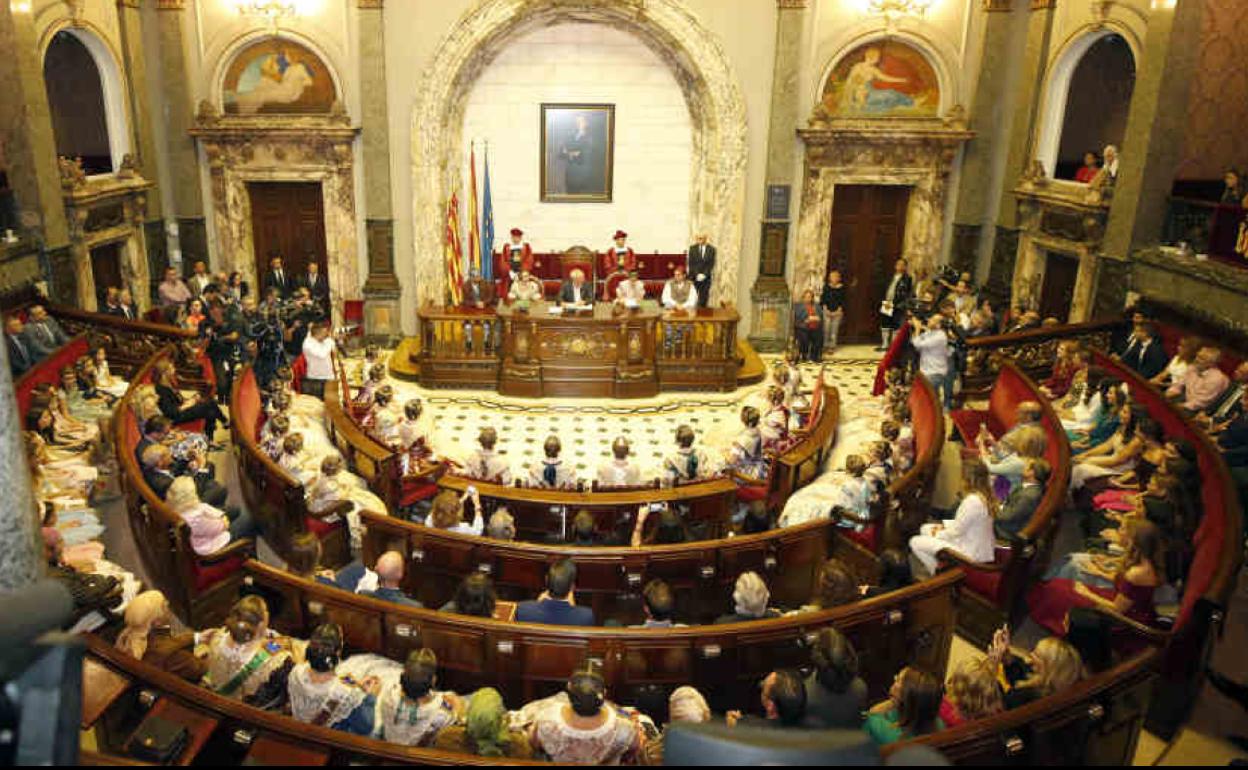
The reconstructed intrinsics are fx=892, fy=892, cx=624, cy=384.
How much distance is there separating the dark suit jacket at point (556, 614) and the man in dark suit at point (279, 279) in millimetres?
9095

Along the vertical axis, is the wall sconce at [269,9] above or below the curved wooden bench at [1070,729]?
above

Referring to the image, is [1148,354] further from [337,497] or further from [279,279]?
[279,279]

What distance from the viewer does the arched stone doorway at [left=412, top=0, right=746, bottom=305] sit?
42.0ft

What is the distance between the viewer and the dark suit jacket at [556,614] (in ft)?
16.2

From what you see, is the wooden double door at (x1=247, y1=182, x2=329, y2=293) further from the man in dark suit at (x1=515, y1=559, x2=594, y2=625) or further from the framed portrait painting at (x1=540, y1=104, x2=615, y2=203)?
the man in dark suit at (x1=515, y1=559, x2=594, y2=625)

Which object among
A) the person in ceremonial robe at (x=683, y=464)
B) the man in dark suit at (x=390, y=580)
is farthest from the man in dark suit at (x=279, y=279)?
the man in dark suit at (x=390, y=580)

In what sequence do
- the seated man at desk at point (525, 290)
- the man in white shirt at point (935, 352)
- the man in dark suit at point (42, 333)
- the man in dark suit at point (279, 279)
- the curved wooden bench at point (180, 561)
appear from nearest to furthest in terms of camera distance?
1. the curved wooden bench at point (180, 561)
2. the man in dark suit at point (42, 333)
3. the man in white shirt at point (935, 352)
4. the seated man at desk at point (525, 290)
5. the man in dark suit at point (279, 279)

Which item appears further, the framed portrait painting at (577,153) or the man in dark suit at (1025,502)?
the framed portrait painting at (577,153)

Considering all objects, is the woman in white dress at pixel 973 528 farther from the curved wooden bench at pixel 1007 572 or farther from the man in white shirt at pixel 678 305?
the man in white shirt at pixel 678 305

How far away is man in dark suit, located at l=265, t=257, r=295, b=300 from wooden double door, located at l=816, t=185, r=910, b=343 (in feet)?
27.0

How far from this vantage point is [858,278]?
47.4ft

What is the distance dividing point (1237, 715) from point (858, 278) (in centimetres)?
1003

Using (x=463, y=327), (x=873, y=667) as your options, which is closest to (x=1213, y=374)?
(x=873, y=667)

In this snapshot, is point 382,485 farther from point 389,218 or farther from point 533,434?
point 389,218
